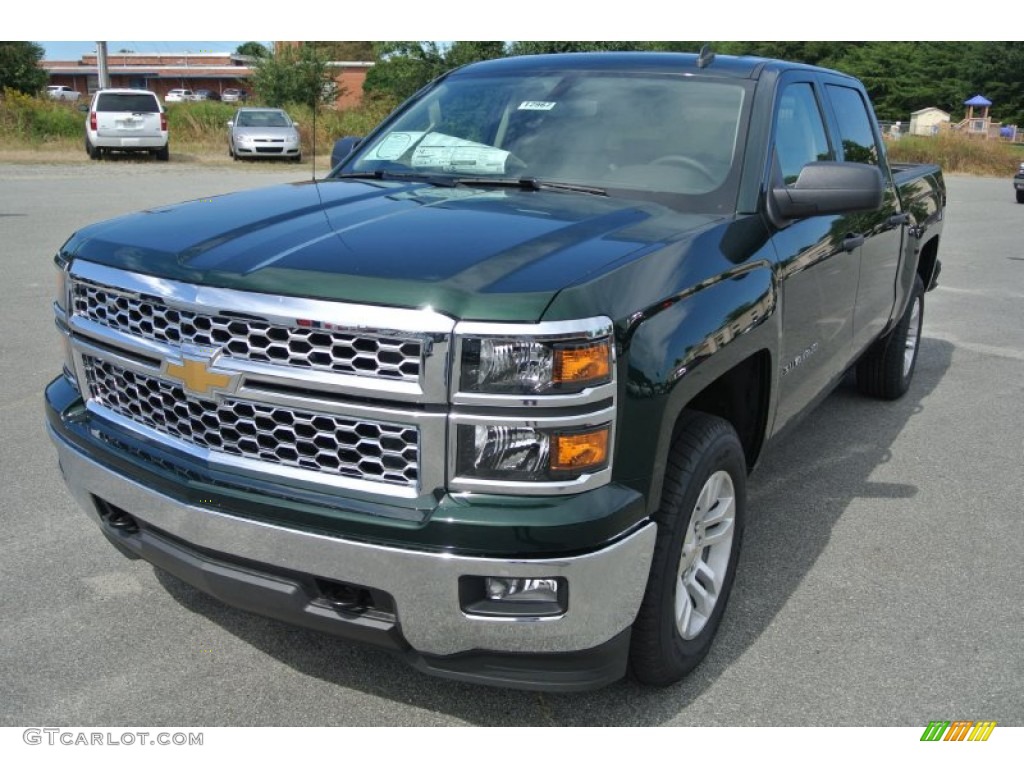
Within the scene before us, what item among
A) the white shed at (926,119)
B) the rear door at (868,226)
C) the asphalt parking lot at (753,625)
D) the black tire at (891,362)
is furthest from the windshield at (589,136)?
the white shed at (926,119)

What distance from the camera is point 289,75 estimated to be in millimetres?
37531

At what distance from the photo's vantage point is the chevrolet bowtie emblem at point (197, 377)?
244 centimetres

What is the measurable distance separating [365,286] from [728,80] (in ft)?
6.86

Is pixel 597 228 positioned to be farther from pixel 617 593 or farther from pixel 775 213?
pixel 617 593

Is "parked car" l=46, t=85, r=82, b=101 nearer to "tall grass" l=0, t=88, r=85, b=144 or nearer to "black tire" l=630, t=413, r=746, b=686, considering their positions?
"tall grass" l=0, t=88, r=85, b=144

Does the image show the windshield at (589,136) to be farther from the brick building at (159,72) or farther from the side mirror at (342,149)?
the brick building at (159,72)

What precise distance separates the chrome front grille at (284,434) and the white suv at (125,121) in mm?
24021

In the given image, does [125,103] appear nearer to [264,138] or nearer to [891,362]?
[264,138]

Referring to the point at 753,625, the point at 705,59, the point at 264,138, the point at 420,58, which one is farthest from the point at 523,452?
the point at 420,58

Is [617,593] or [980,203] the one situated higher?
[617,593]

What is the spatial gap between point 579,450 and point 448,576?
1.40 ft

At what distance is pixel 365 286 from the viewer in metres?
2.30

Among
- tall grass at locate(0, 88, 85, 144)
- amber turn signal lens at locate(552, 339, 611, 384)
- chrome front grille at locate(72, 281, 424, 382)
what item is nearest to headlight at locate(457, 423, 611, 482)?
amber turn signal lens at locate(552, 339, 611, 384)

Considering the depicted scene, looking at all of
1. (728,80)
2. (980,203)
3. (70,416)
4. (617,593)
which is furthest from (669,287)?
(980,203)
